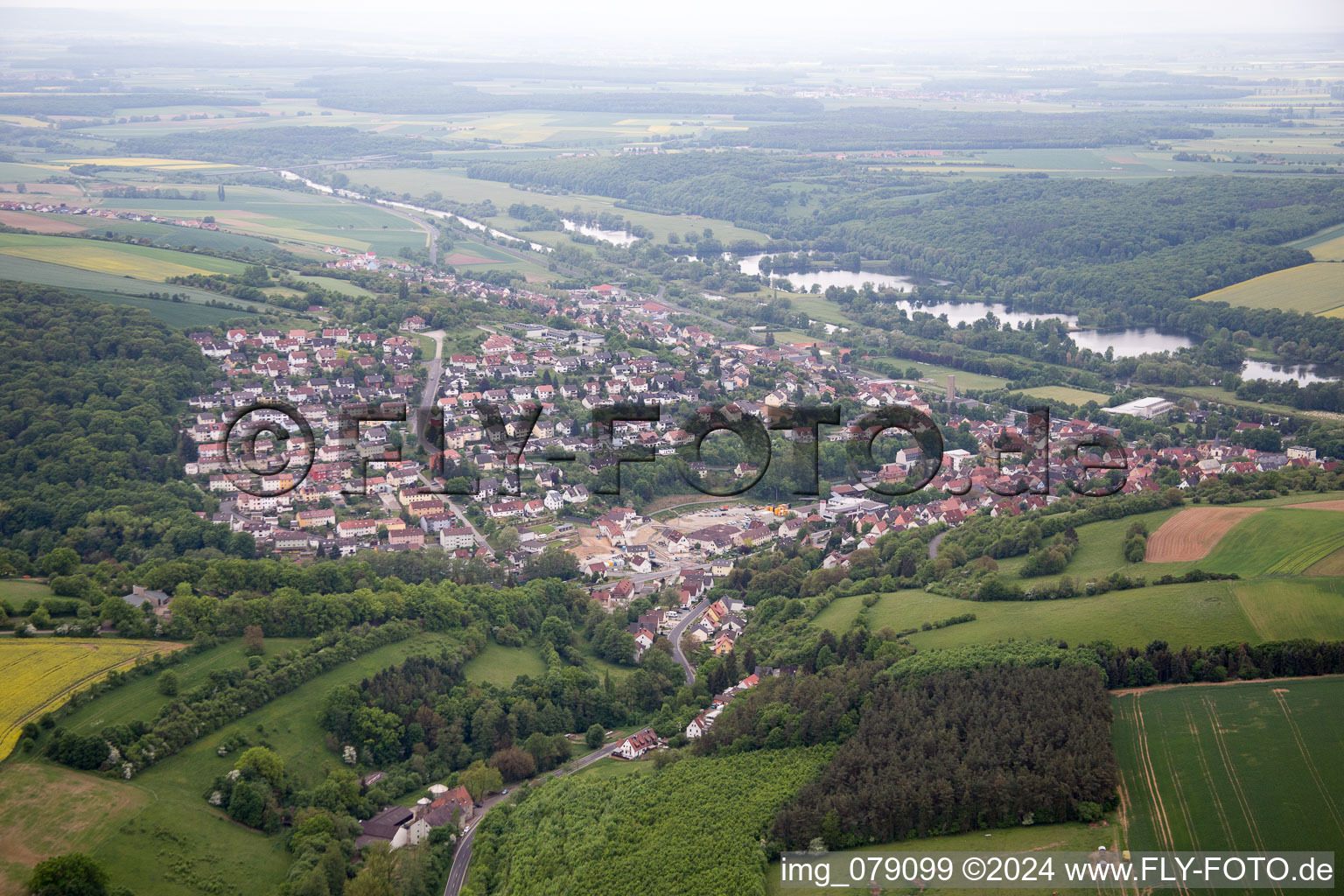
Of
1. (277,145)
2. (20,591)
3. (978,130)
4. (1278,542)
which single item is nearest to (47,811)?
(20,591)

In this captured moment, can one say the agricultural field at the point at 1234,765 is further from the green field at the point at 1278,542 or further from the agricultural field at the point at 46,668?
the agricultural field at the point at 46,668

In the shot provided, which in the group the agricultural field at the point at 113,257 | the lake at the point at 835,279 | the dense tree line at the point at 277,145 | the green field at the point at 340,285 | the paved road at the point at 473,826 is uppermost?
the dense tree line at the point at 277,145

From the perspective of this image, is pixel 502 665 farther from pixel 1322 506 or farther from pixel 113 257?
pixel 113 257

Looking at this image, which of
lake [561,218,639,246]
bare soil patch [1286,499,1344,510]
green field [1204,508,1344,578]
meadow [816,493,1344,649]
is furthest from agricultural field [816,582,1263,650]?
lake [561,218,639,246]

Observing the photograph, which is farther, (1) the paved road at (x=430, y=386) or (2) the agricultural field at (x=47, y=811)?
(1) the paved road at (x=430, y=386)

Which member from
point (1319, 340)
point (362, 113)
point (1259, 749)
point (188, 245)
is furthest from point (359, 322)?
point (362, 113)

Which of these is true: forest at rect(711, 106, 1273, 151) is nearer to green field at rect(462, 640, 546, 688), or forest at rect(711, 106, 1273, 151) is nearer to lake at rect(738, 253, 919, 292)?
lake at rect(738, 253, 919, 292)

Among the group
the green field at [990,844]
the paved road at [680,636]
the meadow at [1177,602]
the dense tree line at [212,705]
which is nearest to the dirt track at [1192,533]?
the meadow at [1177,602]

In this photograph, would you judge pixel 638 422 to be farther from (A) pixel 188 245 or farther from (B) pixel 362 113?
(B) pixel 362 113
